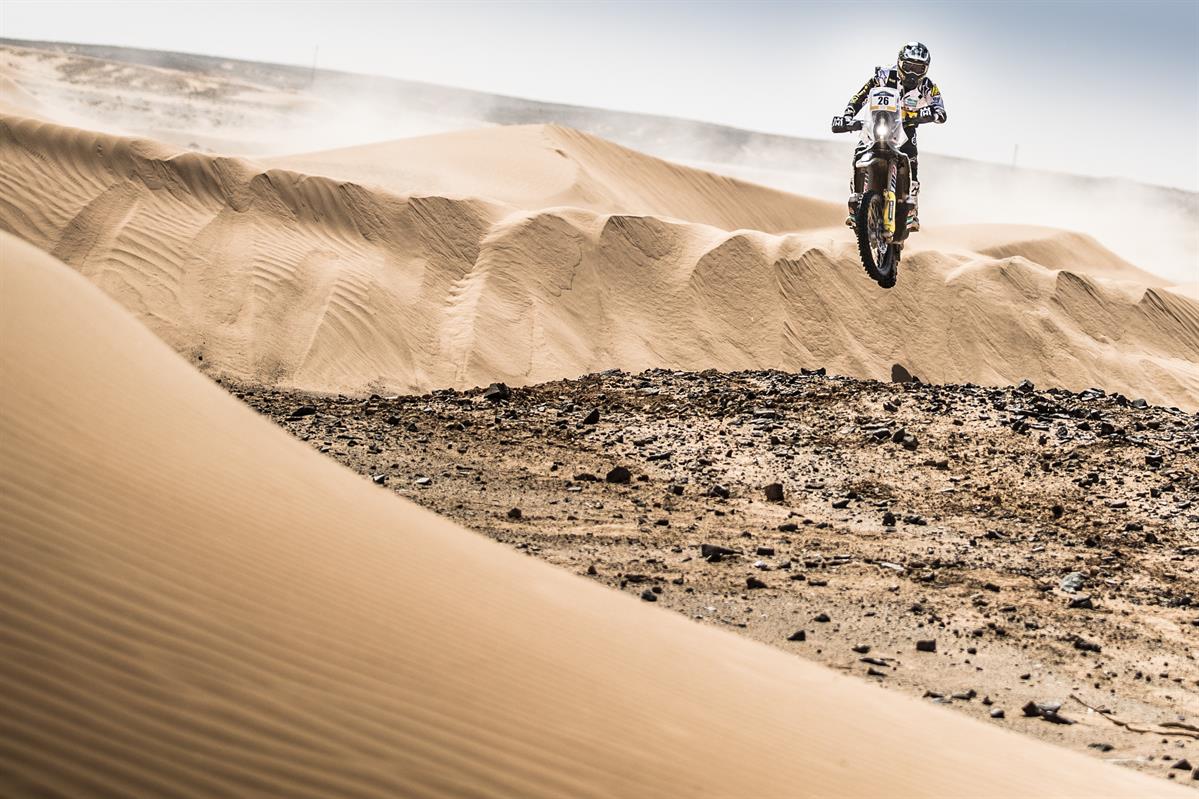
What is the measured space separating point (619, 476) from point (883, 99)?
5.60 m

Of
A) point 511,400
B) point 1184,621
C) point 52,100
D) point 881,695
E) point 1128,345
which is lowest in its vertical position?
point 881,695

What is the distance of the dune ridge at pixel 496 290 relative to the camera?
1566cm

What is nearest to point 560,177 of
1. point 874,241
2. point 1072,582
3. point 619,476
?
point 874,241

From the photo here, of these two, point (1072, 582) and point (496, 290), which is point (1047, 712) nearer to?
point (1072, 582)

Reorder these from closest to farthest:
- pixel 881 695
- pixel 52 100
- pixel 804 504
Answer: pixel 881 695
pixel 804 504
pixel 52 100

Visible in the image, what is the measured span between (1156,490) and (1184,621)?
2.66m

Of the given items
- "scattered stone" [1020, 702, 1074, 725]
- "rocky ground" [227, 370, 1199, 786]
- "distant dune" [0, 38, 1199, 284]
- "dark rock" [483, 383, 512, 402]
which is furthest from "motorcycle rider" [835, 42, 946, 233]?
"distant dune" [0, 38, 1199, 284]

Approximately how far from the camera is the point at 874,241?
1398cm

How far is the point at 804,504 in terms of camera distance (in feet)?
31.7

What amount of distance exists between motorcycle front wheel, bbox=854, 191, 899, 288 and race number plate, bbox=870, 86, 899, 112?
92cm

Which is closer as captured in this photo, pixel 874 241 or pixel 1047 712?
pixel 1047 712

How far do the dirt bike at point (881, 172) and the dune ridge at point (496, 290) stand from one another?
4.86 meters

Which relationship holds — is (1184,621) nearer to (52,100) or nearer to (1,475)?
(1,475)

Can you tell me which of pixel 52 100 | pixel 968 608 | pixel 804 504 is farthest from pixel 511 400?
pixel 52 100
